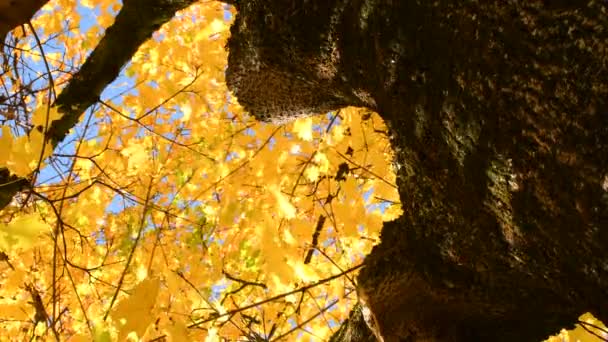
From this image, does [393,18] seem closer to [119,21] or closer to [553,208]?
[553,208]

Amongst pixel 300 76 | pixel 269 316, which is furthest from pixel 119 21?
pixel 269 316

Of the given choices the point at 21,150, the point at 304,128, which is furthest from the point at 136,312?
the point at 304,128

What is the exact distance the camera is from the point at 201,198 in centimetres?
272

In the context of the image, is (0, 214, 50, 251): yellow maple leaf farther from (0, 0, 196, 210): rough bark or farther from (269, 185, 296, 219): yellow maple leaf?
(269, 185, 296, 219): yellow maple leaf

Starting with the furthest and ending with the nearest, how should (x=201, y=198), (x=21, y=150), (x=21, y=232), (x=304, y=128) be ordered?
(x=201, y=198) < (x=304, y=128) < (x=21, y=150) < (x=21, y=232)

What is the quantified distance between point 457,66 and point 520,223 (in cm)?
25

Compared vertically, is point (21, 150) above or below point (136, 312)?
above

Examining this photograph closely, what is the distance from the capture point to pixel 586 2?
525 mm

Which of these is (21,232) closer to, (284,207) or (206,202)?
(284,207)

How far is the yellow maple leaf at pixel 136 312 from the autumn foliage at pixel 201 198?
0.75ft

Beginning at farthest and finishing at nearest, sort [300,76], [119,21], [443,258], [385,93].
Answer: [119,21], [300,76], [443,258], [385,93]

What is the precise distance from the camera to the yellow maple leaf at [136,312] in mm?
1071

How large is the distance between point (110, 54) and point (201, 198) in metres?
1.20

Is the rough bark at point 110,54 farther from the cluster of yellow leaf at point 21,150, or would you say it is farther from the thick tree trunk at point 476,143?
the thick tree trunk at point 476,143
